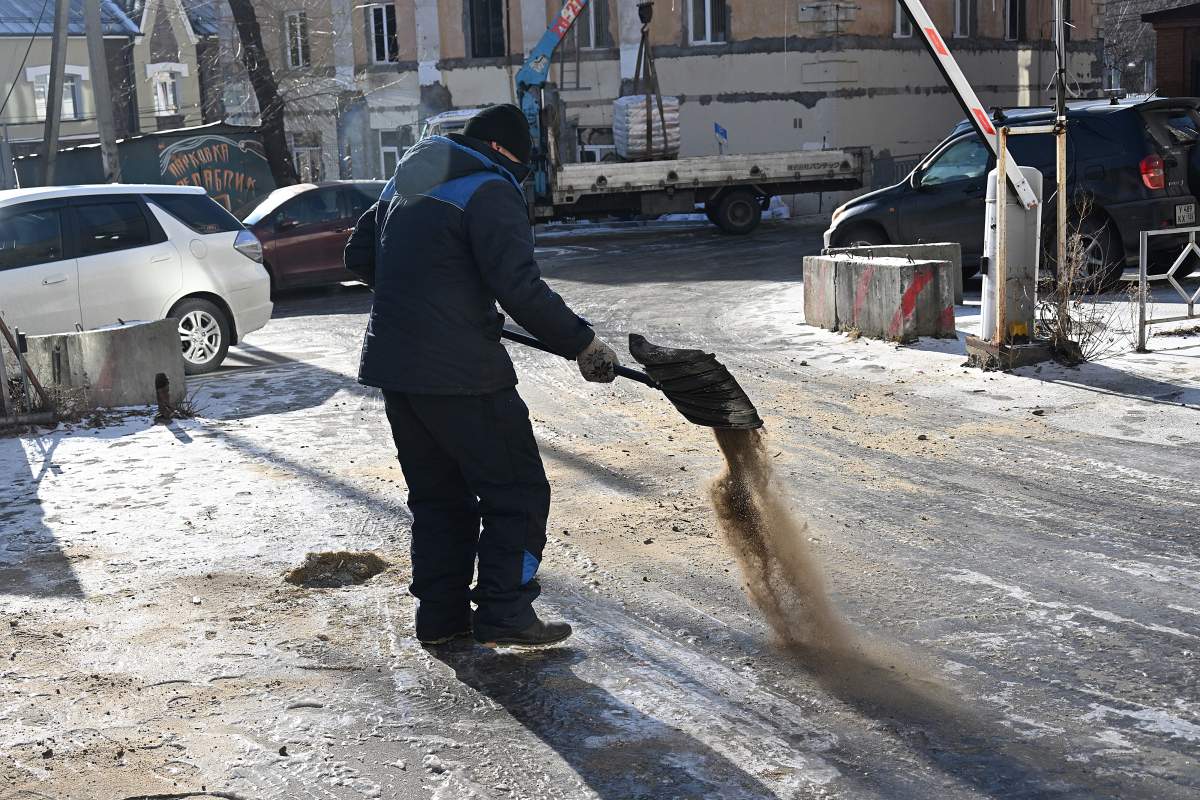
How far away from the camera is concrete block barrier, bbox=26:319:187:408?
995cm

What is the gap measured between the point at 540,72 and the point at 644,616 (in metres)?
21.5

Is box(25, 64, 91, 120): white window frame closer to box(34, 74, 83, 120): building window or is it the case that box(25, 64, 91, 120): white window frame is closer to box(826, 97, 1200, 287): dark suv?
box(34, 74, 83, 120): building window

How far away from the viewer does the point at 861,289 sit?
12.1 metres

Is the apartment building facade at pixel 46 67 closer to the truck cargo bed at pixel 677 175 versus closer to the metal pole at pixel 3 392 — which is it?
the truck cargo bed at pixel 677 175

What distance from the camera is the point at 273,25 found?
39.4 meters

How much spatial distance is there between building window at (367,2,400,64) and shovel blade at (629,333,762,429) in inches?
1254

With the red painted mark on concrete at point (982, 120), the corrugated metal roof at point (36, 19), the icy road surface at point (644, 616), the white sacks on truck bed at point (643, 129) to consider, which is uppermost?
the corrugated metal roof at point (36, 19)

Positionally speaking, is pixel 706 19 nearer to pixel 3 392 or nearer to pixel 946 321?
pixel 946 321

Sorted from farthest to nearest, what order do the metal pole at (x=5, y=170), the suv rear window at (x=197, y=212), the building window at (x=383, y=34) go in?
the building window at (x=383, y=34) < the metal pole at (x=5, y=170) < the suv rear window at (x=197, y=212)

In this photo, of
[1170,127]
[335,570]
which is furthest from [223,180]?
[335,570]

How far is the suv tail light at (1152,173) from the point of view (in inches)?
545

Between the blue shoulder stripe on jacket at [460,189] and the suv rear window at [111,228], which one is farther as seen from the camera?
the suv rear window at [111,228]

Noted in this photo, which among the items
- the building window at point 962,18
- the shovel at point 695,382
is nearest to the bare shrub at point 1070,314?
the shovel at point 695,382

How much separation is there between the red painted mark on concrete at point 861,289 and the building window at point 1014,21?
27.8 metres
